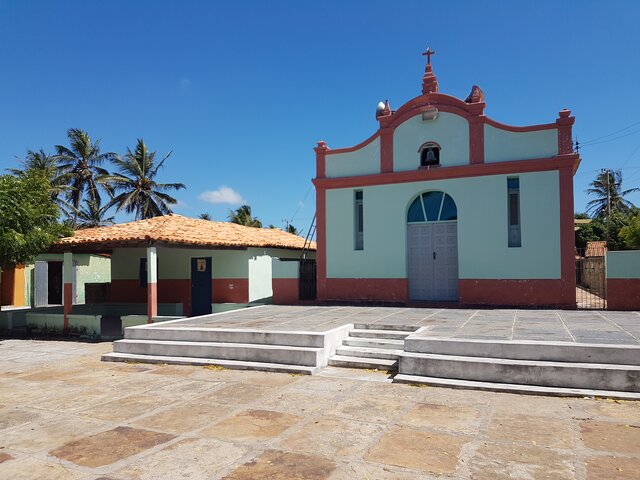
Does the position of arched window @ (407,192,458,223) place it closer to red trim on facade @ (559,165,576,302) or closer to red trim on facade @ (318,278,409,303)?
red trim on facade @ (318,278,409,303)

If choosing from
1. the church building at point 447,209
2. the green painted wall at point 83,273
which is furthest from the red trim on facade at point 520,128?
the green painted wall at point 83,273

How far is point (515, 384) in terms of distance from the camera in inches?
259

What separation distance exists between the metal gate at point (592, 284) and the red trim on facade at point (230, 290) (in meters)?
9.97

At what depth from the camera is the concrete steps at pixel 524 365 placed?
20.5 feet

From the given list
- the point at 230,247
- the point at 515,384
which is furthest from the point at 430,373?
the point at 230,247

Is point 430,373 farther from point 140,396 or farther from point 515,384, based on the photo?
point 140,396

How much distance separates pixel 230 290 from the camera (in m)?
16.0

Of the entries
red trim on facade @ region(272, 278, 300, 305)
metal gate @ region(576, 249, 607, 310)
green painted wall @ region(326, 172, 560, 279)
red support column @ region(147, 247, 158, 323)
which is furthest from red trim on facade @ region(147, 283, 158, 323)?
metal gate @ region(576, 249, 607, 310)

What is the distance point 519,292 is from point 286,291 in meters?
6.88

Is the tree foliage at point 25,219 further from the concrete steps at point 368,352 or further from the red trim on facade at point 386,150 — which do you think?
the red trim on facade at point 386,150

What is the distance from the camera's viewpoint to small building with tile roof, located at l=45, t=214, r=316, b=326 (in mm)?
13961

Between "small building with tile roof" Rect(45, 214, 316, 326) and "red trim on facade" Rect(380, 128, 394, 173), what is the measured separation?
13.3ft

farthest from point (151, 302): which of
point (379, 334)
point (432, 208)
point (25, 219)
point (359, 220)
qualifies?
point (432, 208)

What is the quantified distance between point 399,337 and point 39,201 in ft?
32.8
